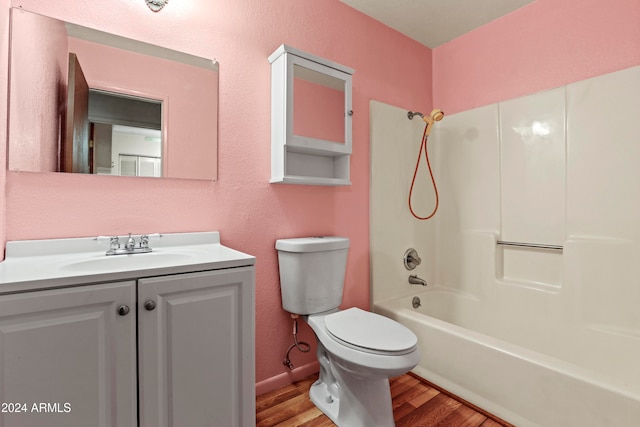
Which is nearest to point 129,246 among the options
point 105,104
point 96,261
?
point 96,261

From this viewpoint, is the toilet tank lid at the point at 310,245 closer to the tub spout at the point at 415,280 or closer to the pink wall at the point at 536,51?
the tub spout at the point at 415,280

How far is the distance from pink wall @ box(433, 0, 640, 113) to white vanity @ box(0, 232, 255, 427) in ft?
7.01

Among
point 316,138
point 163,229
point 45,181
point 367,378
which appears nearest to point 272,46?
point 316,138

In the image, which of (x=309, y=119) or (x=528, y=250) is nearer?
(x=309, y=119)

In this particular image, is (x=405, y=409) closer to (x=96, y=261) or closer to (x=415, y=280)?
(x=415, y=280)

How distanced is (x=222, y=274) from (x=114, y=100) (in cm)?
91

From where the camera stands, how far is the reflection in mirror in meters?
1.67

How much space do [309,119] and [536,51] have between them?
1.58 m

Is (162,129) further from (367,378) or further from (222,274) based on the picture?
(367,378)

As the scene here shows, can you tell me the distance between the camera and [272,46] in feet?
5.61

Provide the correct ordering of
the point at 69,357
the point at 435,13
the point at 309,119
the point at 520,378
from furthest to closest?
the point at 435,13
the point at 309,119
the point at 520,378
the point at 69,357

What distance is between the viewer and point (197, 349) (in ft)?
3.34

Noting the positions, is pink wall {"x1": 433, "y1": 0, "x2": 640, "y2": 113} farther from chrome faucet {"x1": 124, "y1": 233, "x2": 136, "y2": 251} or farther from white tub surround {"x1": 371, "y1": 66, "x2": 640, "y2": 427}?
chrome faucet {"x1": 124, "y1": 233, "x2": 136, "y2": 251}

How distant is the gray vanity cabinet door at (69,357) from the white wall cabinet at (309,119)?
3.20 ft
